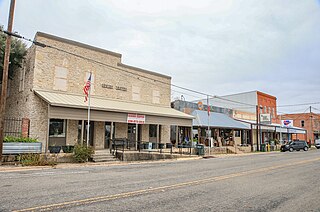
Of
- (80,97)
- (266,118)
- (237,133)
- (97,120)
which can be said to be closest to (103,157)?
(97,120)

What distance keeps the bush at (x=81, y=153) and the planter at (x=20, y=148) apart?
6.76ft

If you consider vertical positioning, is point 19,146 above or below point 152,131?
below

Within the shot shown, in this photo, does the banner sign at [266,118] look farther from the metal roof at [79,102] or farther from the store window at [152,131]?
the metal roof at [79,102]

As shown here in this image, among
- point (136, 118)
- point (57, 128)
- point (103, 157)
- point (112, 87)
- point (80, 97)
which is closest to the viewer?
point (103, 157)

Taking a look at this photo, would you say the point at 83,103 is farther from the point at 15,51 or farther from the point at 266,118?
the point at 266,118

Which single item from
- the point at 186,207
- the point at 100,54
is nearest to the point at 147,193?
the point at 186,207

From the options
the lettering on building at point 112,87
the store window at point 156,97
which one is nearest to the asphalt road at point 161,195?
the lettering on building at point 112,87

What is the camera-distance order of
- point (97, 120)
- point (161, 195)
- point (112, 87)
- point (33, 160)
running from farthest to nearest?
1. point (112, 87)
2. point (97, 120)
3. point (33, 160)
4. point (161, 195)

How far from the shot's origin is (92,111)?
60.8ft

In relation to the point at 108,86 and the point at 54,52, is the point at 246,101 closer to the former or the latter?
the point at 108,86

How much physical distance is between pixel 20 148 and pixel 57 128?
4.84 meters

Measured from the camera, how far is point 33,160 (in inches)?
566

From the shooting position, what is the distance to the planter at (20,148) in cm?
1431

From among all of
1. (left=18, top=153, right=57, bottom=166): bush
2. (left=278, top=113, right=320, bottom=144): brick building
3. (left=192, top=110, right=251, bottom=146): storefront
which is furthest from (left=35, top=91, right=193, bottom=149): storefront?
(left=278, top=113, right=320, bottom=144): brick building
